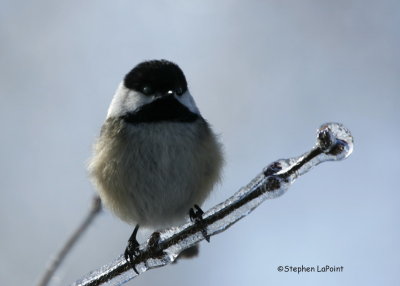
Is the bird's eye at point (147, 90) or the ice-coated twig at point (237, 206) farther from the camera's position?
the bird's eye at point (147, 90)

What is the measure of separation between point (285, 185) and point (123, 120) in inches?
57.4

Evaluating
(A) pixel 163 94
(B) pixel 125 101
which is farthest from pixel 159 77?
(B) pixel 125 101

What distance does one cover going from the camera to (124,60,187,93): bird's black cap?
254cm

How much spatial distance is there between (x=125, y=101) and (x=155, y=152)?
14.0 inches

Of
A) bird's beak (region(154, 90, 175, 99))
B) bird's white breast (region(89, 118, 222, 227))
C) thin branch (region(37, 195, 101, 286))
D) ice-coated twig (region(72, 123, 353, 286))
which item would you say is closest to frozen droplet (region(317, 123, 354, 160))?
ice-coated twig (region(72, 123, 353, 286))

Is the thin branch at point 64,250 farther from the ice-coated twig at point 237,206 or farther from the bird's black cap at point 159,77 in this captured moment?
the bird's black cap at point 159,77

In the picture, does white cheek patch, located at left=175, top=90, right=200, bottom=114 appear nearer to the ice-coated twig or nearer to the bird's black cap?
the bird's black cap

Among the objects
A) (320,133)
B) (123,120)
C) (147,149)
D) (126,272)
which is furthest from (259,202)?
(123,120)

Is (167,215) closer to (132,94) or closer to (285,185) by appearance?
(132,94)

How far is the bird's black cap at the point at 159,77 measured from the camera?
8.35 feet

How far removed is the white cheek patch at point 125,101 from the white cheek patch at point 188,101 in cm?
14

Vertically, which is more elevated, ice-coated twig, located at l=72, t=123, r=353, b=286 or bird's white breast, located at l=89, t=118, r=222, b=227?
bird's white breast, located at l=89, t=118, r=222, b=227

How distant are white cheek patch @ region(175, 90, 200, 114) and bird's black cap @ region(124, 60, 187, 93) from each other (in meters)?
0.03

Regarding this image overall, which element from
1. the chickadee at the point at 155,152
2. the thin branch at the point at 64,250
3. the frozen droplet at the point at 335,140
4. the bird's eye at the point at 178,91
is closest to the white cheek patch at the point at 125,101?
the chickadee at the point at 155,152
